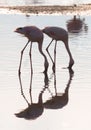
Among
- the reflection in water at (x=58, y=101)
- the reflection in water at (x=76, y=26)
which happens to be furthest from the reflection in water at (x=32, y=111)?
the reflection in water at (x=76, y=26)

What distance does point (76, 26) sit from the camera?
2456 centimetres

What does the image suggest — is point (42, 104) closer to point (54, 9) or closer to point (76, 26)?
point (76, 26)

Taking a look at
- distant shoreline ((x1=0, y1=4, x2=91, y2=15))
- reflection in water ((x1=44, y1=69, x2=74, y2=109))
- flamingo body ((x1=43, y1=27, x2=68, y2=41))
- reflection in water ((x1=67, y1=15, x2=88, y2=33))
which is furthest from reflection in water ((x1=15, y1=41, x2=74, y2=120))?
distant shoreline ((x1=0, y1=4, x2=91, y2=15))

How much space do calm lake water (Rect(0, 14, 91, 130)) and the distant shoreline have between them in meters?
7.59

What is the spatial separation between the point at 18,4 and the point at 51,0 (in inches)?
146

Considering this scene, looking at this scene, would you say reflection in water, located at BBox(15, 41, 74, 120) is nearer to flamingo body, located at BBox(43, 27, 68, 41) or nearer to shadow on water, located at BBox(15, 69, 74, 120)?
shadow on water, located at BBox(15, 69, 74, 120)

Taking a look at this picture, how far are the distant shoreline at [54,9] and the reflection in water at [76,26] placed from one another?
323 centimetres

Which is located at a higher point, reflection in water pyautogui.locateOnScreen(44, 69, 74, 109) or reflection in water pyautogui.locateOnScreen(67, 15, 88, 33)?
reflection in water pyautogui.locateOnScreen(44, 69, 74, 109)

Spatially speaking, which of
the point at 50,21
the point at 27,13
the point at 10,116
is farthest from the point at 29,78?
the point at 27,13

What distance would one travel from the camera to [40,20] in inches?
989

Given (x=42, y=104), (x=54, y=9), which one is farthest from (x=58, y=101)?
(x=54, y=9)

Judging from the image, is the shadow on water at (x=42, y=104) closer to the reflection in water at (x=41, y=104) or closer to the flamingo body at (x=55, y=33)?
the reflection in water at (x=41, y=104)

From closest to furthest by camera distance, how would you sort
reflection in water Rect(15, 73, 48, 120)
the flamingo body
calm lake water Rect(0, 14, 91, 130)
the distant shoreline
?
calm lake water Rect(0, 14, 91, 130) < reflection in water Rect(15, 73, 48, 120) < the flamingo body < the distant shoreline

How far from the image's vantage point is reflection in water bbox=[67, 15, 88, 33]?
22903 millimetres
